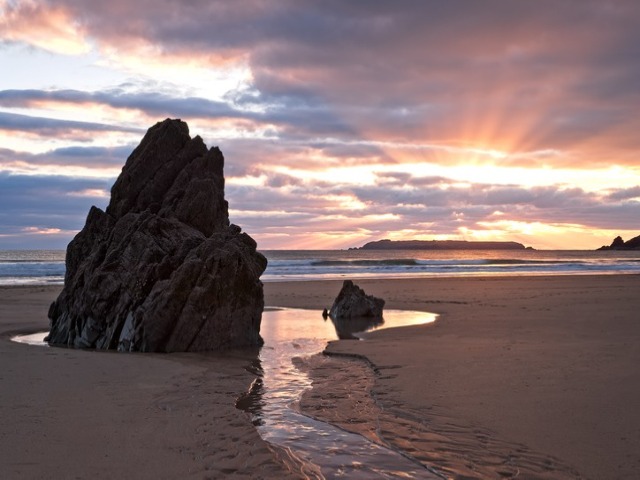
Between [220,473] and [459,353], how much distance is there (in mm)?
7336

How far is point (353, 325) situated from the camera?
59.6 ft

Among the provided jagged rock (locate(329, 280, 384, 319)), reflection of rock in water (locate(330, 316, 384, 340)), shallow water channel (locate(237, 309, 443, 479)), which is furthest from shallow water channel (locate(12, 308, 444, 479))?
jagged rock (locate(329, 280, 384, 319))

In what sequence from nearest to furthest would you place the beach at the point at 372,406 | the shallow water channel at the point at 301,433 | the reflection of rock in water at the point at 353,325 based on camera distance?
the beach at the point at 372,406 < the shallow water channel at the point at 301,433 < the reflection of rock in water at the point at 353,325

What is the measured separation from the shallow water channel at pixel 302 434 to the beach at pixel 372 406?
25 cm

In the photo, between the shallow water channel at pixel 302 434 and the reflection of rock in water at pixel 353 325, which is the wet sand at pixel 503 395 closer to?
the shallow water channel at pixel 302 434

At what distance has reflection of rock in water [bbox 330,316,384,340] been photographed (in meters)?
16.0

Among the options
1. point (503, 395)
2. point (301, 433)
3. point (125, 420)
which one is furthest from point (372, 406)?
point (125, 420)

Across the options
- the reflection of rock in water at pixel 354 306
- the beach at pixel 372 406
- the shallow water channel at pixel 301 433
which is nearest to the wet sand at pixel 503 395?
the beach at pixel 372 406

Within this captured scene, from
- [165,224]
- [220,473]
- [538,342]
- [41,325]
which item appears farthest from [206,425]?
[41,325]

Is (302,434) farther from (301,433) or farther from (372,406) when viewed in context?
(372,406)

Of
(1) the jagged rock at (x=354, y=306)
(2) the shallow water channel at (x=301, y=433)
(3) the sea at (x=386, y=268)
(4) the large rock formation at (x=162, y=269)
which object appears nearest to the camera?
(2) the shallow water channel at (x=301, y=433)

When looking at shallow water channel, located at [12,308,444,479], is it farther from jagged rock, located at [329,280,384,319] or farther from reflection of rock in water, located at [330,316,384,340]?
jagged rock, located at [329,280,384,319]

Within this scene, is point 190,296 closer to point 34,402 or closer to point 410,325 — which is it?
point 34,402

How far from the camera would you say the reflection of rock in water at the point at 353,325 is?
16.0 meters
